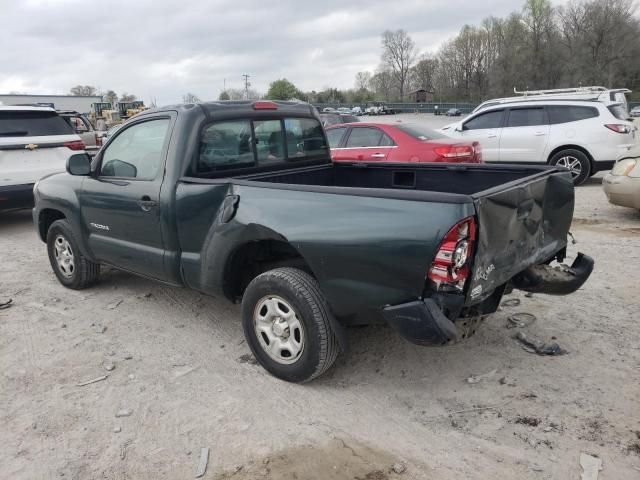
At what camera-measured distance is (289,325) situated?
3402mm

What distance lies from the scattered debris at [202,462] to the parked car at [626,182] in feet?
22.6

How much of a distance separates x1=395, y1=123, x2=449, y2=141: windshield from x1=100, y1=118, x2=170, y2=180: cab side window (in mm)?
5144

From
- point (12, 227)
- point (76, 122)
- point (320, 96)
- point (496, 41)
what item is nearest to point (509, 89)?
point (496, 41)

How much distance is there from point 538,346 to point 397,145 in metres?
5.27

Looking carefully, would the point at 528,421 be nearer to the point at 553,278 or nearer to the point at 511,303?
the point at 553,278

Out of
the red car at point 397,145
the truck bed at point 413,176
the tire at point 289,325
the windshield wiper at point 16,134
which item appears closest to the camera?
the tire at point 289,325


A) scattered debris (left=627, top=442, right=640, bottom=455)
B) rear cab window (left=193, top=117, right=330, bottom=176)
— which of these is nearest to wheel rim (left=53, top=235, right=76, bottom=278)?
rear cab window (left=193, top=117, right=330, bottom=176)

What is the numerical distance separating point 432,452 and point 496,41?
101 metres

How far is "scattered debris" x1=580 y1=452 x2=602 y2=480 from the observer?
258 cm

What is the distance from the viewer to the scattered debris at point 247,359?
12.6 feet

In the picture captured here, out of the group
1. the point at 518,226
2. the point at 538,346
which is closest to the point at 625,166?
the point at 538,346

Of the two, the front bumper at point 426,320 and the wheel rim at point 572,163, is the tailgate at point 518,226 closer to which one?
the front bumper at point 426,320

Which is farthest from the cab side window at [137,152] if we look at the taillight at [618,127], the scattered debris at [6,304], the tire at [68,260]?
the taillight at [618,127]

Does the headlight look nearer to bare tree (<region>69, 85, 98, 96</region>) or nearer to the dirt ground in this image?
the dirt ground
